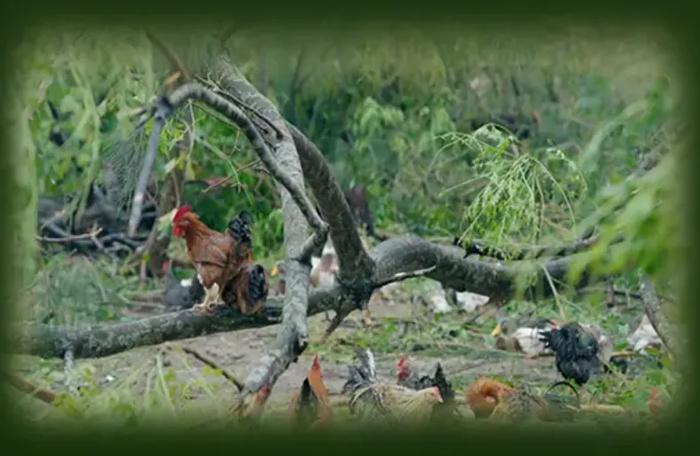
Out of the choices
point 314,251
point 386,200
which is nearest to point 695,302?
point 314,251

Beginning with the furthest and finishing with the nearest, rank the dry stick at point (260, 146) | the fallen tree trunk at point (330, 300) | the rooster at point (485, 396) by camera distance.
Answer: the rooster at point (485, 396), the fallen tree trunk at point (330, 300), the dry stick at point (260, 146)

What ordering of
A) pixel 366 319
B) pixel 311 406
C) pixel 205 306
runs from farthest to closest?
pixel 366 319 < pixel 205 306 < pixel 311 406

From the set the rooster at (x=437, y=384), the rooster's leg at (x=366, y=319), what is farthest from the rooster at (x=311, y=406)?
the rooster's leg at (x=366, y=319)

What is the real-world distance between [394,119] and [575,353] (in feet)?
7.46

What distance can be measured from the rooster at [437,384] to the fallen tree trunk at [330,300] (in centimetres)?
35

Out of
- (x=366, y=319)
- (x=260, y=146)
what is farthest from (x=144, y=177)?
(x=366, y=319)

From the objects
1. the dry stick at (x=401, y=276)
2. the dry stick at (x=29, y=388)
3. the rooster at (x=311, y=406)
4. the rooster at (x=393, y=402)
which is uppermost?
the dry stick at (x=401, y=276)

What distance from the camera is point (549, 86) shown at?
616 cm

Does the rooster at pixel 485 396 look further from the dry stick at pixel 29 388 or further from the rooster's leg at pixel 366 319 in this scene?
the rooster's leg at pixel 366 319

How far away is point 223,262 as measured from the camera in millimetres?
→ 3186

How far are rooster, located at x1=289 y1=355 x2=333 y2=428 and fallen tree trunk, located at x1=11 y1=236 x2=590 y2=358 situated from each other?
23 centimetres

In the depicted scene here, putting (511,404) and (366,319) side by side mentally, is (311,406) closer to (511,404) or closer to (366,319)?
(511,404)

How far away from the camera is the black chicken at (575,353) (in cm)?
383

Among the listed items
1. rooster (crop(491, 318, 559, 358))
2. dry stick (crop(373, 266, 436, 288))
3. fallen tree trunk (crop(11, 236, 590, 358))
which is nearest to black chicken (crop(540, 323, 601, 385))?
fallen tree trunk (crop(11, 236, 590, 358))
